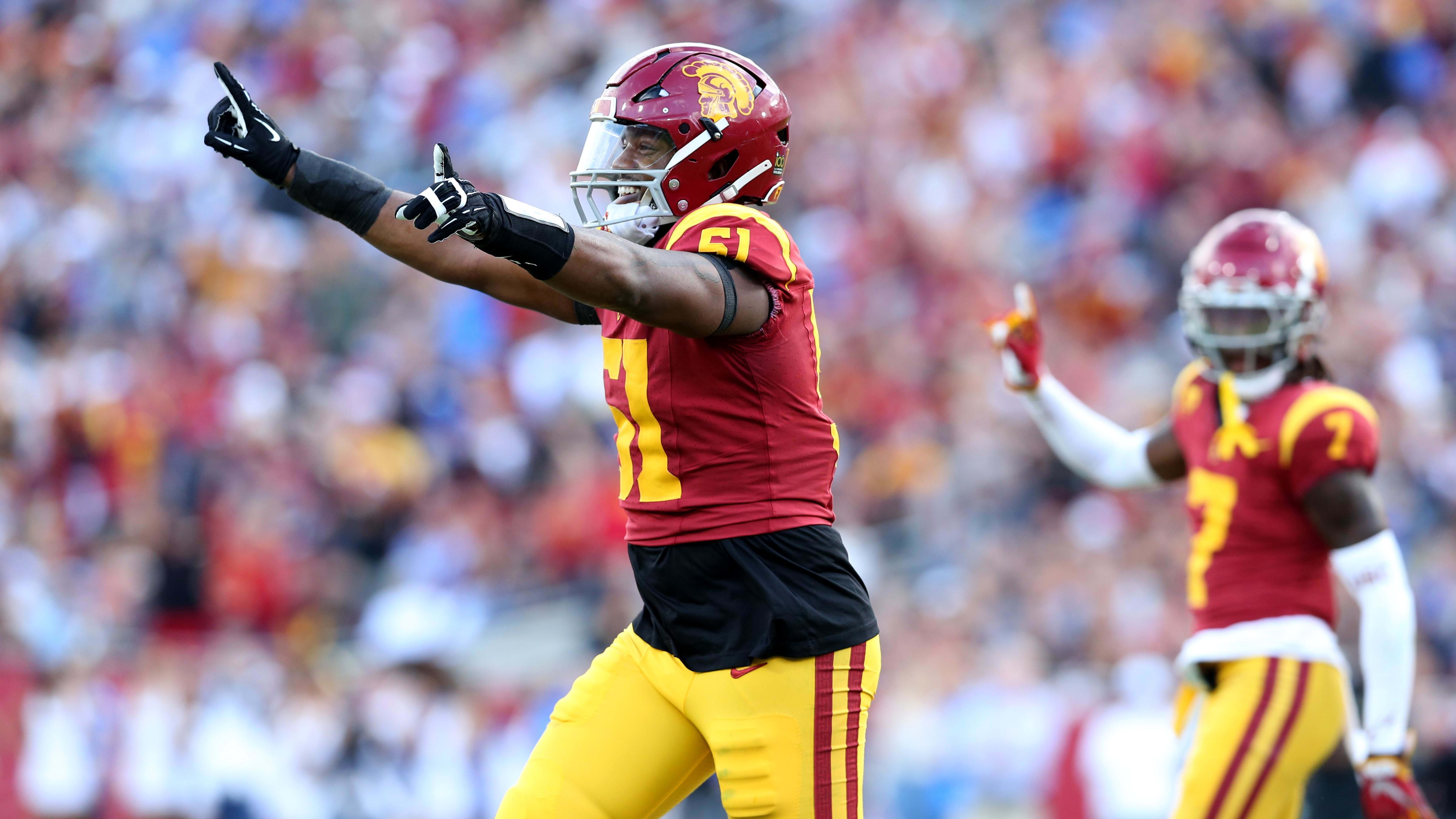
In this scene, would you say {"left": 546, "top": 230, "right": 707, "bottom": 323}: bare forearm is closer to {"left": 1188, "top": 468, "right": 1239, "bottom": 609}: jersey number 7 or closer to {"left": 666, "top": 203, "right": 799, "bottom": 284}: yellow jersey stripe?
{"left": 666, "top": 203, "right": 799, "bottom": 284}: yellow jersey stripe

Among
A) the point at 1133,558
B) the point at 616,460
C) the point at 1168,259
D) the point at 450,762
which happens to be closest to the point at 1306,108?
the point at 1168,259

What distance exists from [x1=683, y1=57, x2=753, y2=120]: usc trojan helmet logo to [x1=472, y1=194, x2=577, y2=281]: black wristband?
0.67m

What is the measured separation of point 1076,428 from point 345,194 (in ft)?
→ 8.08

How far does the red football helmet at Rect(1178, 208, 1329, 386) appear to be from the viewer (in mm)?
4848

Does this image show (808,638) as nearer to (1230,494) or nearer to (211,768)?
(1230,494)

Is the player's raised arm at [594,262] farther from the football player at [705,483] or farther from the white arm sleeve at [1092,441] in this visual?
the white arm sleeve at [1092,441]

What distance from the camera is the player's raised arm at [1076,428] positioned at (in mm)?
5270

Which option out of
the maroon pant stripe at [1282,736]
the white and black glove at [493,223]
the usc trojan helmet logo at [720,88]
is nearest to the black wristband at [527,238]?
the white and black glove at [493,223]

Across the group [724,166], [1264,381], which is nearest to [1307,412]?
[1264,381]

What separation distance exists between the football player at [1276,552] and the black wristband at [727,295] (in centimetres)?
185

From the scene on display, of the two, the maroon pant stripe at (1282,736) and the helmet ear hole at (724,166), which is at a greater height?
the helmet ear hole at (724,166)

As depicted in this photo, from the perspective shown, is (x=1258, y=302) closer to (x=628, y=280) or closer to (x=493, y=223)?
(x=628, y=280)

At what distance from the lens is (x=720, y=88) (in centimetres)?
390

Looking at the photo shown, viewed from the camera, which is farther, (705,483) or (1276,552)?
(1276,552)
